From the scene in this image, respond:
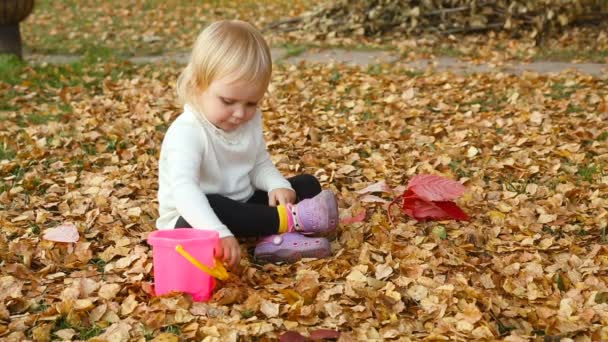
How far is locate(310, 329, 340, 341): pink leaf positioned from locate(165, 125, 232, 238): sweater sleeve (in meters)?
0.50

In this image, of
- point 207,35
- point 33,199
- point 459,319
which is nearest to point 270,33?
point 33,199

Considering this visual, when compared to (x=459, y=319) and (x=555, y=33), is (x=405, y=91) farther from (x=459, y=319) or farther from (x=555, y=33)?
(x=459, y=319)

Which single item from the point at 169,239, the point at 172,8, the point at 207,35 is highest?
the point at 207,35

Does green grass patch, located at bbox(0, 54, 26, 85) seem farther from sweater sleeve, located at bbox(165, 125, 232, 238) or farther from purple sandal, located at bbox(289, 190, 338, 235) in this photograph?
purple sandal, located at bbox(289, 190, 338, 235)

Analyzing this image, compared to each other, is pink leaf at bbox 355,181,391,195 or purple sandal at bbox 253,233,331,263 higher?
purple sandal at bbox 253,233,331,263

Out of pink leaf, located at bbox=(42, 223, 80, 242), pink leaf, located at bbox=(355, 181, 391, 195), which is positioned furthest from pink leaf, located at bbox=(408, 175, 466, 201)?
pink leaf, located at bbox=(42, 223, 80, 242)

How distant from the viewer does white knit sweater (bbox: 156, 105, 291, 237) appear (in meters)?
2.54

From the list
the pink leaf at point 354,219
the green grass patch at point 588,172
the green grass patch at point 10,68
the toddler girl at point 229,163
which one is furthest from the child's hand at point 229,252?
the green grass patch at point 10,68

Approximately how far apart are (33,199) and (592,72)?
4597 millimetres

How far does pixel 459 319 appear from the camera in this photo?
7.50 ft

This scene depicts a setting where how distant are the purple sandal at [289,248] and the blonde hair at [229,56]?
Result: 0.60m

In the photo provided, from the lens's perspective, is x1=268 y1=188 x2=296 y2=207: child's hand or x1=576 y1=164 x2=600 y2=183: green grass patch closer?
x1=268 y1=188 x2=296 y2=207: child's hand

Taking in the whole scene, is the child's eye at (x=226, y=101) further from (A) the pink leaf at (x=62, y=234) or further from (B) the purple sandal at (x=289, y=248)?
(A) the pink leaf at (x=62, y=234)

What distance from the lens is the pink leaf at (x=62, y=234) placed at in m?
2.94
